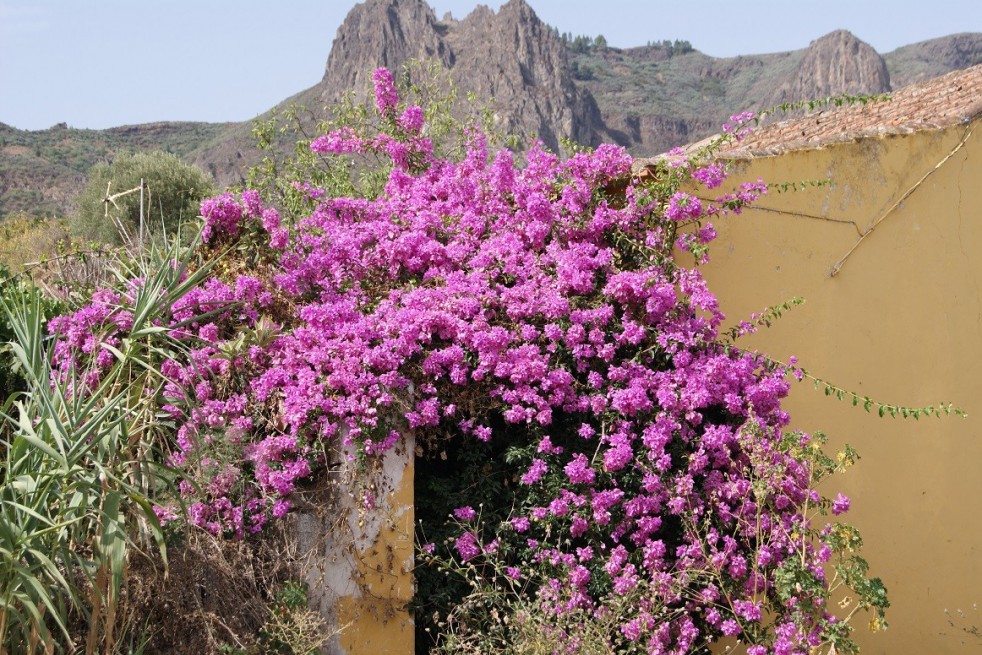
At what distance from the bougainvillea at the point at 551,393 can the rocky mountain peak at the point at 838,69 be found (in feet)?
255

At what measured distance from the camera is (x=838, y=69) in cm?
8438

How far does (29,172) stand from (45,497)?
138 ft

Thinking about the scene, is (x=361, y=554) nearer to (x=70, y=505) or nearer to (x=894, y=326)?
(x=70, y=505)

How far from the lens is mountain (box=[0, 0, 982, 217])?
75.8 meters

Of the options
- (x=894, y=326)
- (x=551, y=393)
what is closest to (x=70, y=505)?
(x=551, y=393)

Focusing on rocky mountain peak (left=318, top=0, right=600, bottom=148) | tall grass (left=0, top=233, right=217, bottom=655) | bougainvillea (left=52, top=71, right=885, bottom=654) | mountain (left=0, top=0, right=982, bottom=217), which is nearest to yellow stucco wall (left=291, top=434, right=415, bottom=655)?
bougainvillea (left=52, top=71, right=885, bottom=654)

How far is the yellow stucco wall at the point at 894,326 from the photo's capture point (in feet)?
25.2

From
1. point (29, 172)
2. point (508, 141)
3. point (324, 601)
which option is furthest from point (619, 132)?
point (324, 601)

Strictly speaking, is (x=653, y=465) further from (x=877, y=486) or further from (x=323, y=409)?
(x=877, y=486)

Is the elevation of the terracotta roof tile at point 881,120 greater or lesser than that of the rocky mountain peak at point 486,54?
lesser

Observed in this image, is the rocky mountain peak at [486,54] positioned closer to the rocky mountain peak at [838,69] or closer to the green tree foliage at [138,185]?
the rocky mountain peak at [838,69]

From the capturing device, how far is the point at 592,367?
6375 mm

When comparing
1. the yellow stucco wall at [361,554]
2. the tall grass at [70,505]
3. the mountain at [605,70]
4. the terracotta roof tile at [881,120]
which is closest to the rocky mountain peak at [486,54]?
the mountain at [605,70]

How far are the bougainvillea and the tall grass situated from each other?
14.2 inches
